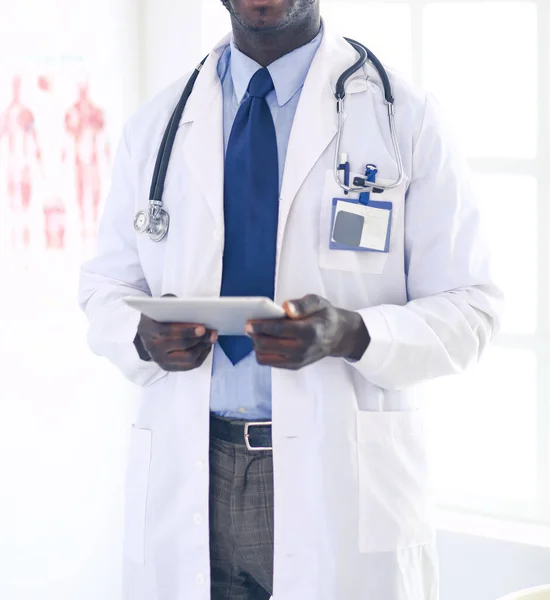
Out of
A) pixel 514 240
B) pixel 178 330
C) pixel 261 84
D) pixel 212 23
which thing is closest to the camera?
pixel 178 330

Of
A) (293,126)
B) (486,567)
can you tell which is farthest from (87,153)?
(486,567)

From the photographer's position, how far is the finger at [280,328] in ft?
3.66

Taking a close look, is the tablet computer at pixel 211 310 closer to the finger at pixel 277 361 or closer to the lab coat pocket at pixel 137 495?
the finger at pixel 277 361

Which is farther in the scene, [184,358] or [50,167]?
[50,167]

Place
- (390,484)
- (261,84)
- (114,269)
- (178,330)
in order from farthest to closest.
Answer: (114,269) → (261,84) → (390,484) → (178,330)

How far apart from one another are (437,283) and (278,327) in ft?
1.17

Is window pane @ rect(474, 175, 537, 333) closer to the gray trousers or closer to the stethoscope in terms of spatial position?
the stethoscope

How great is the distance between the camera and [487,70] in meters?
2.06

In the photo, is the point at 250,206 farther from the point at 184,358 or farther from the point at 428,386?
the point at 428,386

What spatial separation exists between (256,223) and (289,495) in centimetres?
45

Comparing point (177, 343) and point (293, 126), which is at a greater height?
point (293, 126)

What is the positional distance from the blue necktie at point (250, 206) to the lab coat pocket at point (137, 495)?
0.79 ft

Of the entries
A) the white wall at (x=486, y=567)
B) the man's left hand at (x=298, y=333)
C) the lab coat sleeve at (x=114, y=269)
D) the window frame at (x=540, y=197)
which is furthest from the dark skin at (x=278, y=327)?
the white wall at (x=486, y=567)

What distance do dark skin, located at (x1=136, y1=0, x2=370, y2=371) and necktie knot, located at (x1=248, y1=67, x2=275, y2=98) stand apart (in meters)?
0.04
